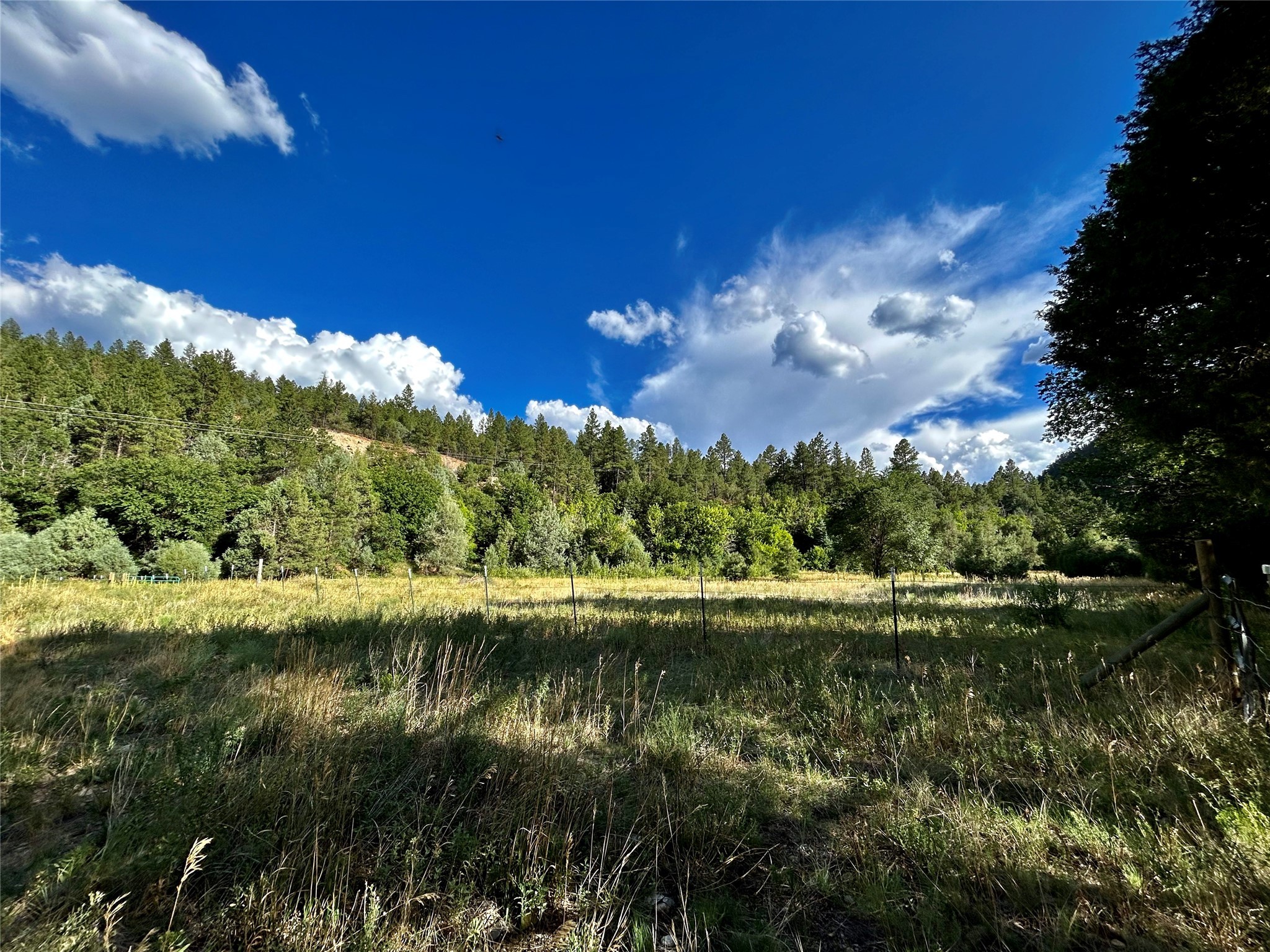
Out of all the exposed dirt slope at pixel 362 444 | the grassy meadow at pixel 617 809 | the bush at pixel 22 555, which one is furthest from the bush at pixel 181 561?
the exposed dirt slope at pixel 362 444

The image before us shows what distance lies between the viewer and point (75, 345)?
6744cm

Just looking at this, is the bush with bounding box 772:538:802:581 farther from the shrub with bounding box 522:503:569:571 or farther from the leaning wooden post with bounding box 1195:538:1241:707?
the leaning wooden post with bounding box 1195:538:1241:707

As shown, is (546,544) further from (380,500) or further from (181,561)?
(181,561)

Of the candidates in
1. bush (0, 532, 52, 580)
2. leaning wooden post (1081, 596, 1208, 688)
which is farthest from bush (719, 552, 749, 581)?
bush (0, 532, 52, 580)

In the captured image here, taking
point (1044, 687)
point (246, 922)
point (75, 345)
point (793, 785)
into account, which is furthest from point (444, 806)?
point (75, 345)

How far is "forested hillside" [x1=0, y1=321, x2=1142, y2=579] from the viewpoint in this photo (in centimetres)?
3653

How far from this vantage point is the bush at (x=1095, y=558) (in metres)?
30.1

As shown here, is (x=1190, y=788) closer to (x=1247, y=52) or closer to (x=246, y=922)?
(x=246, y=922)

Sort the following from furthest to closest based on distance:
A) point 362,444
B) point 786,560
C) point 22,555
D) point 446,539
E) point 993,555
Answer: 1. point 362,444
2. point 786,560
3. point 446,539
4. point 993,555
5. point 22,555

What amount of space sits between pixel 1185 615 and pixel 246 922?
7432mm

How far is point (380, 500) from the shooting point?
5309 centimetres

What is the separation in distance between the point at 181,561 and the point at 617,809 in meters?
39.2

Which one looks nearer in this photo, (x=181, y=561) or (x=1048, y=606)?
(x=1048, y=606)

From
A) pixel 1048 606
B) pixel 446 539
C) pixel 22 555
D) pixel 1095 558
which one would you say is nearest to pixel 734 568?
pixel 1095 558
